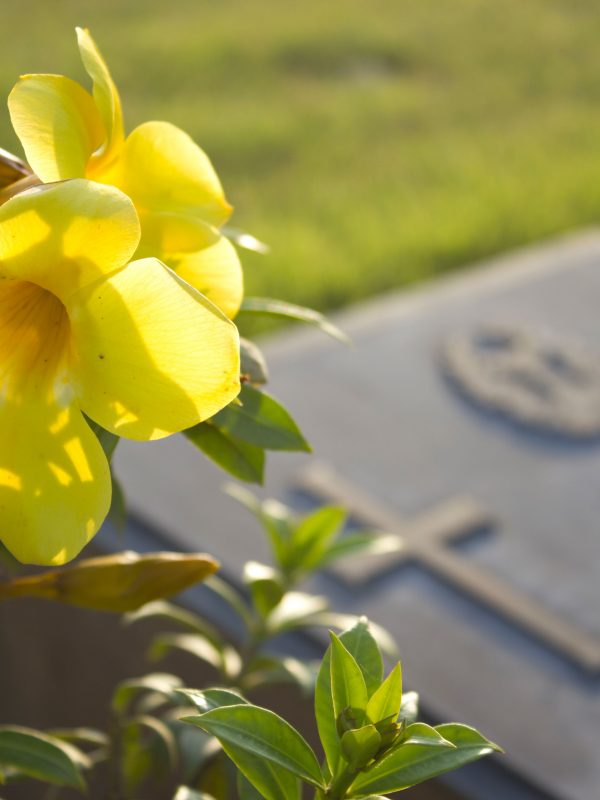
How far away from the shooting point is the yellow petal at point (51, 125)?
0.57 m

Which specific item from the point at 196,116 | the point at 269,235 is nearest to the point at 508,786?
the point at 269,235

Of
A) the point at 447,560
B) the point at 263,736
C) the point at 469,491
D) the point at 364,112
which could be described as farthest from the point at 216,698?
the point at 364,112

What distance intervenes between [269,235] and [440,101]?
2.04 meters

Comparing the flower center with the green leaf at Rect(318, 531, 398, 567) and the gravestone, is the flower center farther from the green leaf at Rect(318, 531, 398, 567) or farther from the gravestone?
the gravestone

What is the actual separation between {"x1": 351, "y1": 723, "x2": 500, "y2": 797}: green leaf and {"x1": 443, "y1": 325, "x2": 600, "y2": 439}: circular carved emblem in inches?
72.0

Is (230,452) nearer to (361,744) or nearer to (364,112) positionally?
(361,744)

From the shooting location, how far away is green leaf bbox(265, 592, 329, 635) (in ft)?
4.24

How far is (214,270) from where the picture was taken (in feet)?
2.05

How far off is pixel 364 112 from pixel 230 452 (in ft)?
17.4

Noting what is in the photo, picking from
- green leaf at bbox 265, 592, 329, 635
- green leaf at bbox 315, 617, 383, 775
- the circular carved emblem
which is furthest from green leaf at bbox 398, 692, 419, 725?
the circular carved emblem

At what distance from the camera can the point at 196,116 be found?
18.7ft

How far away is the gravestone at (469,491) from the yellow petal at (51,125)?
3.00 feet

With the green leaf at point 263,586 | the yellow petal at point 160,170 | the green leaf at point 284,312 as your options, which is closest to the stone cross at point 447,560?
the green leaf at point 263,586

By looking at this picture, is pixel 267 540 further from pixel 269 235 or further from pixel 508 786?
pixel 269 235
